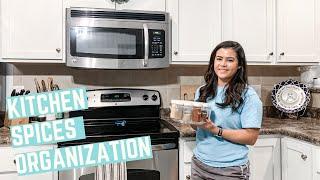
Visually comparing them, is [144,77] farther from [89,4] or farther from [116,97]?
[89,4]

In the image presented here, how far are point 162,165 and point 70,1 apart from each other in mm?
1215

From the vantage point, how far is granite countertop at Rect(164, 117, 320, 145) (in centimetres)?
192

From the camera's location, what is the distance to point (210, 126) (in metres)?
1.45

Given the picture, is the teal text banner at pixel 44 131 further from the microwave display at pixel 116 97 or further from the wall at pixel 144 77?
the wall at pixel 144 77

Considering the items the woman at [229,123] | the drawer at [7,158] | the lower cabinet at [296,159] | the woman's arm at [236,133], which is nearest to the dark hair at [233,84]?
the woman at [229,123]

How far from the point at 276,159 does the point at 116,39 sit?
1.30 metres

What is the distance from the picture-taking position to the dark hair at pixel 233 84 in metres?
1.49

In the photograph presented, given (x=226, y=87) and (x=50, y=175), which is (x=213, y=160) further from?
(x=50, y=175)

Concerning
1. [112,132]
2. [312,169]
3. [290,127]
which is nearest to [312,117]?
[290,127]

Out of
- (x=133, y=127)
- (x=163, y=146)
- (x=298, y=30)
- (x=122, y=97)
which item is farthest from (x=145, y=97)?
(x=298, y=30)

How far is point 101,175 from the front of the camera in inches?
58.4

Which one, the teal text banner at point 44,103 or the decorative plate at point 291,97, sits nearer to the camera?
the teal text banner at point 44,103

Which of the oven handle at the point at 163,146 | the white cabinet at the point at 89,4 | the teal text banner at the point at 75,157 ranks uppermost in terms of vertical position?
the white cabinet at the point at 89,4

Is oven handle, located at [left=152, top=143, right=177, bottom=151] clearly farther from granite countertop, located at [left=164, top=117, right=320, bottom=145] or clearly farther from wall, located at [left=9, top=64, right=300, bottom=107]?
wall, located at [left=9, top=64, right=300, bottom=107]
